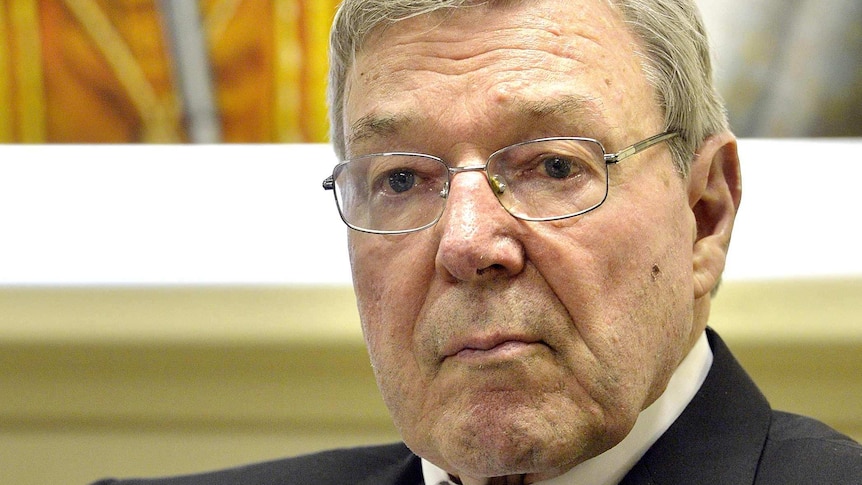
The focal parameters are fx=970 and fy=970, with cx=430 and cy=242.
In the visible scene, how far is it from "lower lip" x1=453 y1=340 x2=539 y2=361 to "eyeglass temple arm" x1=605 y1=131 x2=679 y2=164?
A: 347 mm

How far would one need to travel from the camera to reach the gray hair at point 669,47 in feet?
5.67

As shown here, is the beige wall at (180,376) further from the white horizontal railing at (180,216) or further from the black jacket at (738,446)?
the black jacket at (738,446)

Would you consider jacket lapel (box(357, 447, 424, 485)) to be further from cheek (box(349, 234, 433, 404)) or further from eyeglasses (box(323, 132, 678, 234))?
eyeglasses (box(323, 132, 678, 234))

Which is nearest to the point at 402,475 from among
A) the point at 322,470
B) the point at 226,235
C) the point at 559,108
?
the point at 322,470

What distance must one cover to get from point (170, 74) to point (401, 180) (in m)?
1.23

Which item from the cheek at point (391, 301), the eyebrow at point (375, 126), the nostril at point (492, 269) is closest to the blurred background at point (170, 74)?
the eyebrow at point (375, 126)

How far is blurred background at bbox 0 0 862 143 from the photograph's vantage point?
2.70 metres

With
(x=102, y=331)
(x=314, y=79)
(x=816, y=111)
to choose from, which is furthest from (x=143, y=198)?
(x=816, y=111)

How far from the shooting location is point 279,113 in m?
2.72

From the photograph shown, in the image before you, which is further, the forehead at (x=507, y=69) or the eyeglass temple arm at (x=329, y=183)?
the eyeglass temple arm at (x=329, y=183)

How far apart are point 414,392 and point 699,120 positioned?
72 centimetres

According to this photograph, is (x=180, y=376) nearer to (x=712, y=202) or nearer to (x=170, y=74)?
(x=170, y=74)

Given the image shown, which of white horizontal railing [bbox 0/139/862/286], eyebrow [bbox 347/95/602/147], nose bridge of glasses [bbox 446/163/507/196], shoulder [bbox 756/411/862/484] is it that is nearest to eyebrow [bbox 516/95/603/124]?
eyebrow [bbox 347/95/602/147]

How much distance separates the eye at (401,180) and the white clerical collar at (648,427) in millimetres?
572
